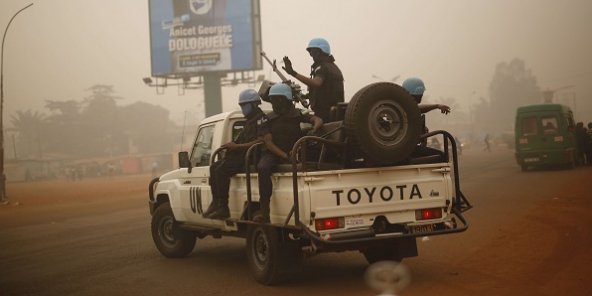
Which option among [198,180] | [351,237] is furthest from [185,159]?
[351,237]

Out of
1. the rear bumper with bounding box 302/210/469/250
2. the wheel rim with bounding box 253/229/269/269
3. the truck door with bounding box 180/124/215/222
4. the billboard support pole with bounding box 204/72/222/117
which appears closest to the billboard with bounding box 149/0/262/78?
the billboard support pole with bounding box 204/72/222/117

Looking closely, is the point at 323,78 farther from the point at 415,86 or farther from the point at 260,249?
the point at 260,249

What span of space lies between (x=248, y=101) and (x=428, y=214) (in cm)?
251

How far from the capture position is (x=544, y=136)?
24969 mm

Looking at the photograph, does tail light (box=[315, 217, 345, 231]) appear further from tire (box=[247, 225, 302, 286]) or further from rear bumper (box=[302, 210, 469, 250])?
tire (box=[247, 225, 302, 286])

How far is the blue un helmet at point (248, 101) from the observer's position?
7.88 meters

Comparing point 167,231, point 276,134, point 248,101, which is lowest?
point 167,231

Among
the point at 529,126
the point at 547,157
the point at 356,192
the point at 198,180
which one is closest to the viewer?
the point at 356,192

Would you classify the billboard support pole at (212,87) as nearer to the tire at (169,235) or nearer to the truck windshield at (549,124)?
the truck windshield at (549,124)

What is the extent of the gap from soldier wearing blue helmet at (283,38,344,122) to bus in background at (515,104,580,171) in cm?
1936

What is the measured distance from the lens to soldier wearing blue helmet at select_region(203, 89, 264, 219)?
778 cm

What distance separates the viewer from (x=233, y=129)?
8625 millimetres

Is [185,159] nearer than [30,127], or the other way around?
[185,159]

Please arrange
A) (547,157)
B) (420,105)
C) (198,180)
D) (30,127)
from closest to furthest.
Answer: (420,105)
(198,180)
(547,157)
(30,127)
